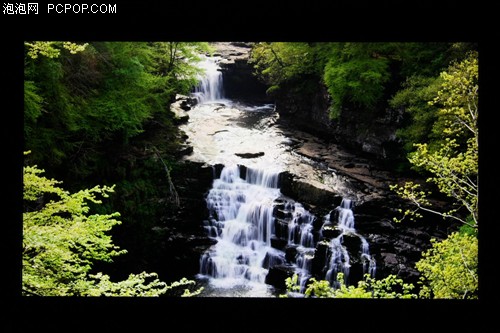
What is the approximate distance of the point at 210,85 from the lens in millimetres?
20172

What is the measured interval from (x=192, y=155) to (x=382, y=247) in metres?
6.19

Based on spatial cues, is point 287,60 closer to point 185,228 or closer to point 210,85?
point 210,85

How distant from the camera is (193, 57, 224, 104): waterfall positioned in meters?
19.7

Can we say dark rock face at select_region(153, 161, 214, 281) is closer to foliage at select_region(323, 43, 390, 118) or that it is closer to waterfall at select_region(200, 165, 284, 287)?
waterfall at select_region(200, 165, 284, 287)

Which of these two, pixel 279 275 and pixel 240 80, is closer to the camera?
pixel 279 275


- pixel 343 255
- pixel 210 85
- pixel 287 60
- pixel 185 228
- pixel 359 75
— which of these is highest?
pixel 287 60

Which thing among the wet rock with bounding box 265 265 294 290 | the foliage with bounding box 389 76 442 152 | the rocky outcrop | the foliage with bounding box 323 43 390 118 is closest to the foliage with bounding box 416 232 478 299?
the wet rock with bounding box 265 265 294 290

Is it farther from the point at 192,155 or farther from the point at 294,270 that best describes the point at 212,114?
the point at 294,270

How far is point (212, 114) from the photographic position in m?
17.9

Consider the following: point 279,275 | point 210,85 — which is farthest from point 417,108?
point 210,85

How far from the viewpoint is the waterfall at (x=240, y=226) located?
11.2 meters

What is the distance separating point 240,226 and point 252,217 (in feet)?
1.36

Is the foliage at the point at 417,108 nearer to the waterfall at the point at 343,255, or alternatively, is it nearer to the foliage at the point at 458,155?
the foliage at the point at 458,155
